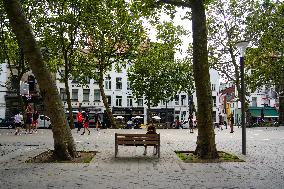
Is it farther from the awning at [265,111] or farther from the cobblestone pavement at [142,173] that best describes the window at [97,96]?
the cobblestone pavement at [142,173]

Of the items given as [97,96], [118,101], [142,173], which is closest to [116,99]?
[118,101]

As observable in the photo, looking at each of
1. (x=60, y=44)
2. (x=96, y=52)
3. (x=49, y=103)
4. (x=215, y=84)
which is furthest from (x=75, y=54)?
(x=215, y=84)

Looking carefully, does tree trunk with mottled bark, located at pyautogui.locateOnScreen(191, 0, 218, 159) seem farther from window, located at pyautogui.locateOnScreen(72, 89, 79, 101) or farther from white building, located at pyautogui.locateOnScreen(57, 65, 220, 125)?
window, located at pyautogui.locateOnScreen(72, 89, 79, 101)

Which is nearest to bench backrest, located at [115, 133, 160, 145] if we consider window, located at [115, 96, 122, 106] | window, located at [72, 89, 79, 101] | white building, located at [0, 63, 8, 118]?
white building, located at [0, 63, 8, 118]

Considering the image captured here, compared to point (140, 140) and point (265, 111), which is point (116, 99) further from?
point (140, 140)

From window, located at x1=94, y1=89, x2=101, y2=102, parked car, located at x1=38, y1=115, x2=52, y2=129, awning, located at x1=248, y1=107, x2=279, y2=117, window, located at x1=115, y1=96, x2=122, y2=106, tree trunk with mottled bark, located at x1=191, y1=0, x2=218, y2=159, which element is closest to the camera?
tree trunk with mottled bark, located at x1=191, y1=0, x2=218, y2=159

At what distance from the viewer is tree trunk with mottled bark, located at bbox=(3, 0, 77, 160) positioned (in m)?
11.9

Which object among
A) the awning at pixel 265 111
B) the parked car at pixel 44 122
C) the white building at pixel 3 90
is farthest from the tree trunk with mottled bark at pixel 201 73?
the awning at pixel 265 111

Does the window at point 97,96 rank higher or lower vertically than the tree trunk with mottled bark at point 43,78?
higher

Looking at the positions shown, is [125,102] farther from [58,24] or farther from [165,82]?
[58,24]

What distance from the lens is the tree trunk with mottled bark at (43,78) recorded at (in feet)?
39.0

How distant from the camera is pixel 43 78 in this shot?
12.2 m

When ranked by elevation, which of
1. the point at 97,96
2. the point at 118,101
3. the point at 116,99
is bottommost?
the point at 118,101

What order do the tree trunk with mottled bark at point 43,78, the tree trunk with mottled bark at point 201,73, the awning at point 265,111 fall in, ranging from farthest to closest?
the awning at point 265,111
the tree trunk with mottled bark at point 201,73
the tree trunk with mottled bark at point 43,78
